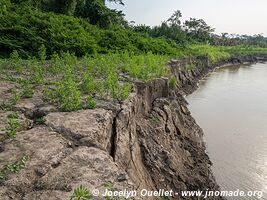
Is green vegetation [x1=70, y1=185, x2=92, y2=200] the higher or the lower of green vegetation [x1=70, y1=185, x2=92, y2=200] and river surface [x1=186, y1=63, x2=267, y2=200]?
the higher

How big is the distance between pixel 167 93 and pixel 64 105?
6002mm

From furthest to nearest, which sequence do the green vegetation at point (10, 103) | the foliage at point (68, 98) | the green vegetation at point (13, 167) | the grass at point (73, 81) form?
the grass at point (73, 81)
the foliage at point (68, 98)
the green vegetation at point (10, 103)
the green vegetation at point (13, 167)

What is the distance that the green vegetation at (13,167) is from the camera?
3199mm

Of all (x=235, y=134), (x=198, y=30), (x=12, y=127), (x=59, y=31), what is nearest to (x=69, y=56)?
(x=59, y=31)

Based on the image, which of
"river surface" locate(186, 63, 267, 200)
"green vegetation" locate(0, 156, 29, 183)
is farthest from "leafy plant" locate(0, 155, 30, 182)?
"river surface" locate(186, 63, 267, 200)

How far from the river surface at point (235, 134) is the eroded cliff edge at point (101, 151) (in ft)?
2.73

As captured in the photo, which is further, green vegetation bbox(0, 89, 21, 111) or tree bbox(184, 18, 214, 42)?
tree bbox(184, 18, 214, 42)

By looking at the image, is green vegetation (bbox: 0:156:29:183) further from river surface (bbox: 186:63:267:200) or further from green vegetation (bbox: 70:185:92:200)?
river surface (bbox: 186:63:267:200)

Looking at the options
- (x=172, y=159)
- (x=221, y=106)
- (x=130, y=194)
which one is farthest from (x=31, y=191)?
(x=221, y=106)

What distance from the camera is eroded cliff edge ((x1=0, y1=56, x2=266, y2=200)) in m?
3.21

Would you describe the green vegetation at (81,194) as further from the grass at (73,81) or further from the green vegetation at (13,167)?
the grass at (73,81)

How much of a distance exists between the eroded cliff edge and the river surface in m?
0.83

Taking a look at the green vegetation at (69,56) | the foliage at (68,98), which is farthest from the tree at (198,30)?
the foliage at (68,98)

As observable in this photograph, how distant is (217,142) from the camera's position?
11156 millimetres
